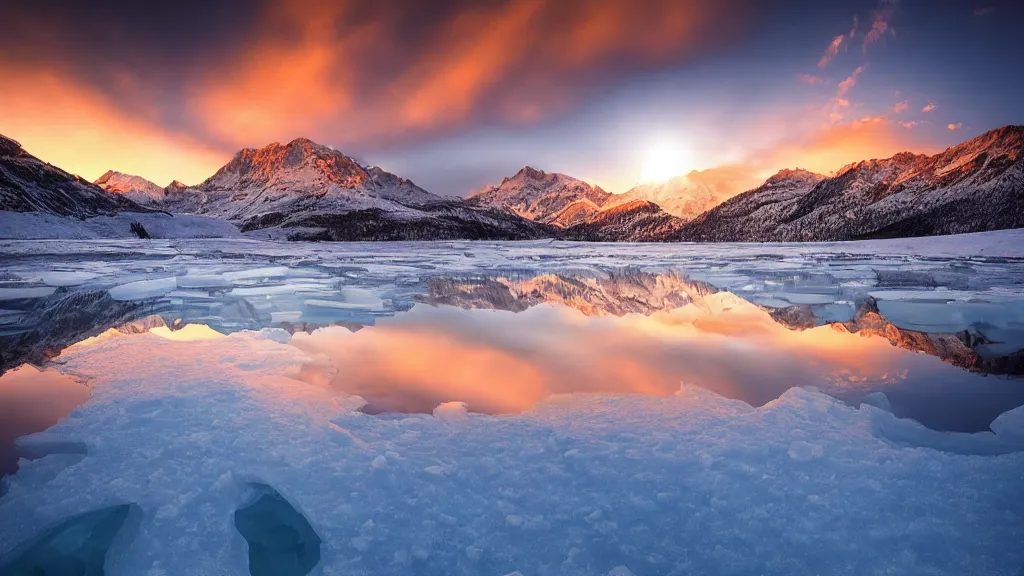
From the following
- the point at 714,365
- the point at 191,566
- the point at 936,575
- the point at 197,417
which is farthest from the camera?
the point at 714,365

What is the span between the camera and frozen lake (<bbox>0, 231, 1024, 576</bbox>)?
2.49 metres

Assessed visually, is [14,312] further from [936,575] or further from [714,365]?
[936,575]

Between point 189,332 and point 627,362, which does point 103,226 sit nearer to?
point 189,332

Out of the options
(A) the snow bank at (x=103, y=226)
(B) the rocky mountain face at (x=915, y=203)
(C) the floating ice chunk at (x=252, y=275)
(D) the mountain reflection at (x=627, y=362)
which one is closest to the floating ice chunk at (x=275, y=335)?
(D) the mountain reflection at (x=627, y=362)

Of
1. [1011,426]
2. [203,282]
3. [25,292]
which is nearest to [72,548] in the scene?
[1011,426]

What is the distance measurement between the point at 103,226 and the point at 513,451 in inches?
3413

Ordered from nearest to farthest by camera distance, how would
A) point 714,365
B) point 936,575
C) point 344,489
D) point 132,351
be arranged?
point 936,575 < point 344,489 < point 714,365 < point 132,351

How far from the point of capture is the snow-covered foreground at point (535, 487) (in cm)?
243

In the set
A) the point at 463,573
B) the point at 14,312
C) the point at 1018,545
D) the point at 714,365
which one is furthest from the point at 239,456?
the point at 14,312

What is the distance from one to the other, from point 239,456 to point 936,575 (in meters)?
4.13

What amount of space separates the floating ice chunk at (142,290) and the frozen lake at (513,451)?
4343 millimetres

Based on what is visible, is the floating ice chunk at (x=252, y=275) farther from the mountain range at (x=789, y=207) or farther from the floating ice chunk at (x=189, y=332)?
the mountain range at (x=789, y=207)

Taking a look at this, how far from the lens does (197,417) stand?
404 cm

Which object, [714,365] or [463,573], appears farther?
[714,365]
